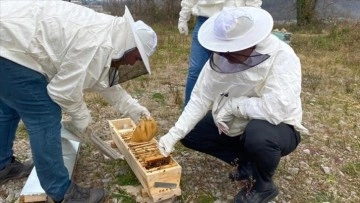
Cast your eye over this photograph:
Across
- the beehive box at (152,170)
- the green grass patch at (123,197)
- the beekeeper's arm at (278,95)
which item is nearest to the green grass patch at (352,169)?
the beekeeper's arm at (278,95)

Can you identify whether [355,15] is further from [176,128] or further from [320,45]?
[176,128]

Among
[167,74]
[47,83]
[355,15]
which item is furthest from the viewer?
[355,15]

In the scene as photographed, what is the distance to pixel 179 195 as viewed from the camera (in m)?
2.96

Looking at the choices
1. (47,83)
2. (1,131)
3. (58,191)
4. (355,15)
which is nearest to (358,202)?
(58,191)

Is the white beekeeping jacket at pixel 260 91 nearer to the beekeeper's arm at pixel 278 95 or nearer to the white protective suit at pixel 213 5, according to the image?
the beekeeper's arm at pixel 278 95

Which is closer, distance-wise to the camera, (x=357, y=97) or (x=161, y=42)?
(x=357, y=97)

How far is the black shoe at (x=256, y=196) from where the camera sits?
2.83m

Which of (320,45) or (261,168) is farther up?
(261,168)

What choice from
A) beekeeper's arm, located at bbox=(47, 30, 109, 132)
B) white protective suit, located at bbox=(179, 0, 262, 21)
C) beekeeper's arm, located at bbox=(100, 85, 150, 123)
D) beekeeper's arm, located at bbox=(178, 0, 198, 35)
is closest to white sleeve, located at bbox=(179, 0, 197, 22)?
beekeeper's arm, located at bbox=(178, 0, 198, 35)

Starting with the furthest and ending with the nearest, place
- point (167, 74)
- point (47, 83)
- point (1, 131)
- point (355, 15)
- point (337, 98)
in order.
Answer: point (355, 15) < point (167, 74) < point (337, 98) < point (1, 131) < point (47, 83)

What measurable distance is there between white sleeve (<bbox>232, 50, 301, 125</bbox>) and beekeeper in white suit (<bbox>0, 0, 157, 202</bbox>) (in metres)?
0.78

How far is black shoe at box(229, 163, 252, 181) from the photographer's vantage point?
3128mm

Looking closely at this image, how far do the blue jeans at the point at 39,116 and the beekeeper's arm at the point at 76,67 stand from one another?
9 centimetres

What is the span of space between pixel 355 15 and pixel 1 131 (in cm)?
1574
